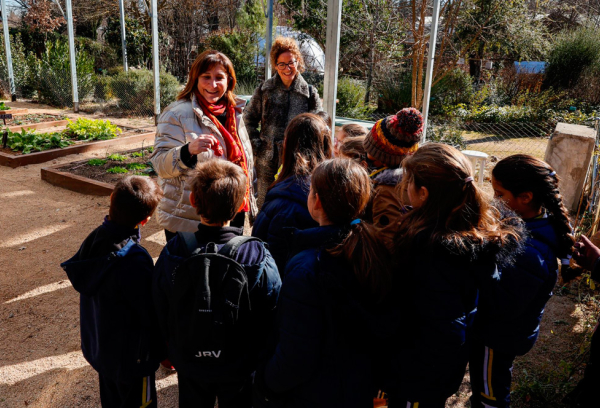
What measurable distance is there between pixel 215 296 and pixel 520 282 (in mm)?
1263

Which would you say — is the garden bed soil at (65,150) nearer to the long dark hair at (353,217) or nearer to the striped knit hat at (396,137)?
the striped knit hat at (396,137)

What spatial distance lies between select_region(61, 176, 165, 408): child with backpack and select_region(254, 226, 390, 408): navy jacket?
69 centimetres

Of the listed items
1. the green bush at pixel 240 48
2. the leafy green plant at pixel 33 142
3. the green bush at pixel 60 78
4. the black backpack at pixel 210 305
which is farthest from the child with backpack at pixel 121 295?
the green bush at pixel 240 48

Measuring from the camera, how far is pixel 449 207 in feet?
5.82

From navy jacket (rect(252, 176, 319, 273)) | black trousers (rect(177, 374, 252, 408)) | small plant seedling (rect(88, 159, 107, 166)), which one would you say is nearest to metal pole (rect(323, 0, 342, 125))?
navy jacket (rect(252, 176, 319, 273))

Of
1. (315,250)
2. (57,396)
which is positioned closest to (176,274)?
(315,250)

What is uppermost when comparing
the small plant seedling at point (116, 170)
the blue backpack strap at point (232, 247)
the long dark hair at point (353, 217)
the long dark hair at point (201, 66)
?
the long dark hair at point (201, 66)

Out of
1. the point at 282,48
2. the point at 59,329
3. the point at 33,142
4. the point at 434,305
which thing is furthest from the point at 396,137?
the point at 33,142

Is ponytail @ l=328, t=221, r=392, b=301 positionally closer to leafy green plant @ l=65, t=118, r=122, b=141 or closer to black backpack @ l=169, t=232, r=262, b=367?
black backpack @ l=169, t=232, r=262, b=367

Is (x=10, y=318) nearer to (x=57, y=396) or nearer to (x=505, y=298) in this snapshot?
(x=57, y=396)

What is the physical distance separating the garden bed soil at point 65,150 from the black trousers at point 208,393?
699 centimetres

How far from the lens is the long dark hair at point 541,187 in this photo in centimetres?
209

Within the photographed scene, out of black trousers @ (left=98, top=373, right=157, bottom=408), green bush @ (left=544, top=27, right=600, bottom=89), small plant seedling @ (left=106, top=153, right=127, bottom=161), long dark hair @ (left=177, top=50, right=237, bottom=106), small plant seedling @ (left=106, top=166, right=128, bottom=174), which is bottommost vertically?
black trousers @ (left=98, top=373, right=157, bottom=408)

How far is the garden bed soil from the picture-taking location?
7552 millimetres
